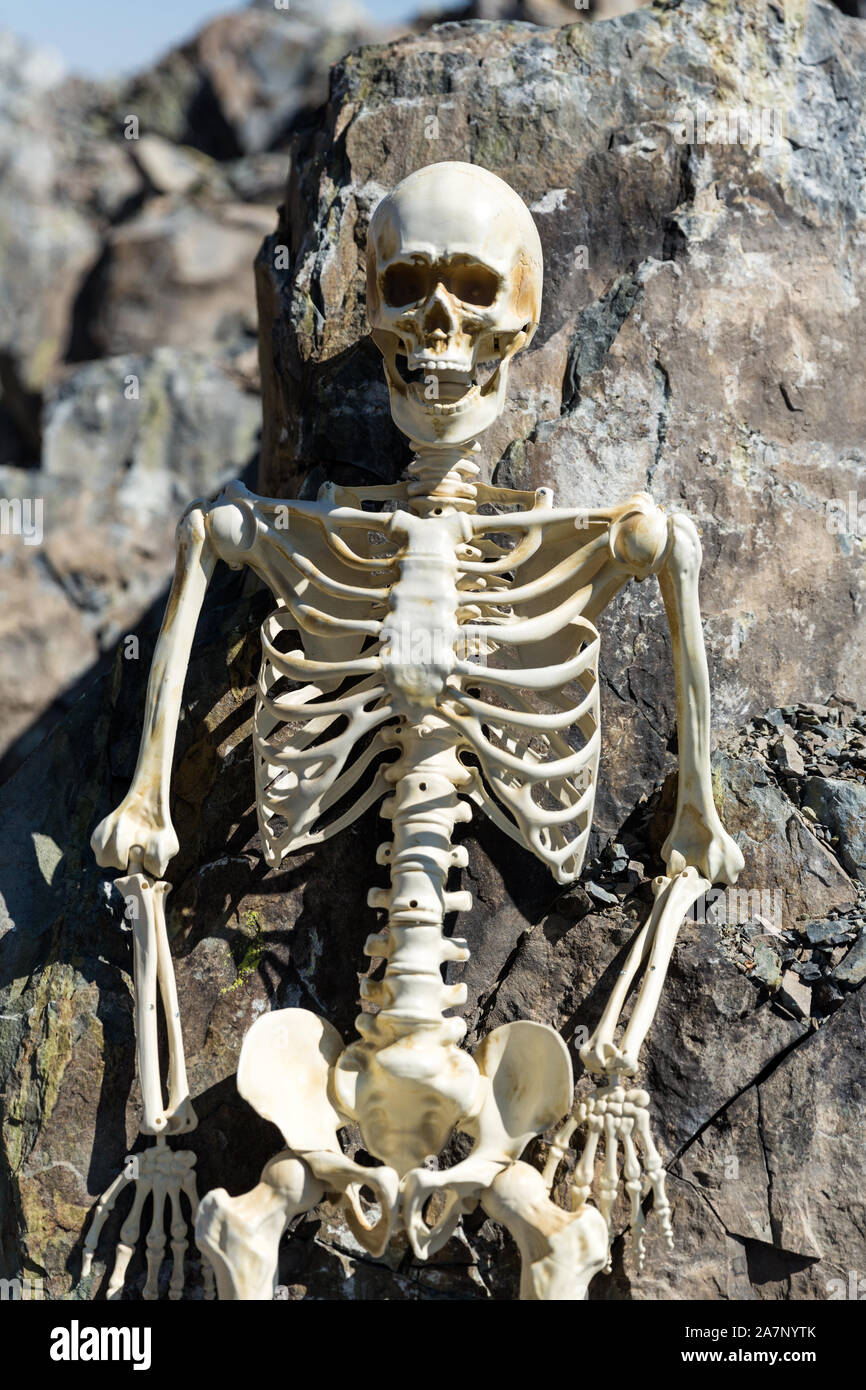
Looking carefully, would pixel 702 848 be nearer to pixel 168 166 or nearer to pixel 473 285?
pixel 473 285

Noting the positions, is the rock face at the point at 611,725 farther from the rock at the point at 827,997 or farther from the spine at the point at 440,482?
the spine at the point at 440,482

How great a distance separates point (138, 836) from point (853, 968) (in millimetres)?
1937

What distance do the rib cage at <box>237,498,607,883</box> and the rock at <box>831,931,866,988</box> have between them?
755mm

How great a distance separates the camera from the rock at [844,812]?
15.4ft

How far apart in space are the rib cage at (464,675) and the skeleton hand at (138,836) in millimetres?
263

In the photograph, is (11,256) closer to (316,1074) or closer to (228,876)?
(228,876)

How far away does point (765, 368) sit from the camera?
17.6 ft

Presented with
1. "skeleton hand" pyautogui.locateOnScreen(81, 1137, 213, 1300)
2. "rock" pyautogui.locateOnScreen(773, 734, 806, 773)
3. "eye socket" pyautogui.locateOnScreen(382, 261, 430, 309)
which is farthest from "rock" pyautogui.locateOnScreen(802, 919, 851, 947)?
"eye socket" pyautogui.locateOnScreen(382, 261, 430, 309)

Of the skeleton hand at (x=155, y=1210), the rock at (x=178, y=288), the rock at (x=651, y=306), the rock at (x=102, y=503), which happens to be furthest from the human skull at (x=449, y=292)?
the rock at (x=178, y=288)

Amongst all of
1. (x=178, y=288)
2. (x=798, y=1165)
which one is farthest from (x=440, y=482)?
(x=178, y=288)

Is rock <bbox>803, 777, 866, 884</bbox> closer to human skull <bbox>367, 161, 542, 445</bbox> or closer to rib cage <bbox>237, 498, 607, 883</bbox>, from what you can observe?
rib cage <bbox>237, 498, 607, 883</bbox>

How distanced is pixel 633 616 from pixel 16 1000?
2.12 m

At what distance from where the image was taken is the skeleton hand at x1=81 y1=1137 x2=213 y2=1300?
4145 millimetres

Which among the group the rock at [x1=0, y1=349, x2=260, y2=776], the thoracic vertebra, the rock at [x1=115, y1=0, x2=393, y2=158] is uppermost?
the rock at [x1=115, y1=0, x2=393, y2=158]
